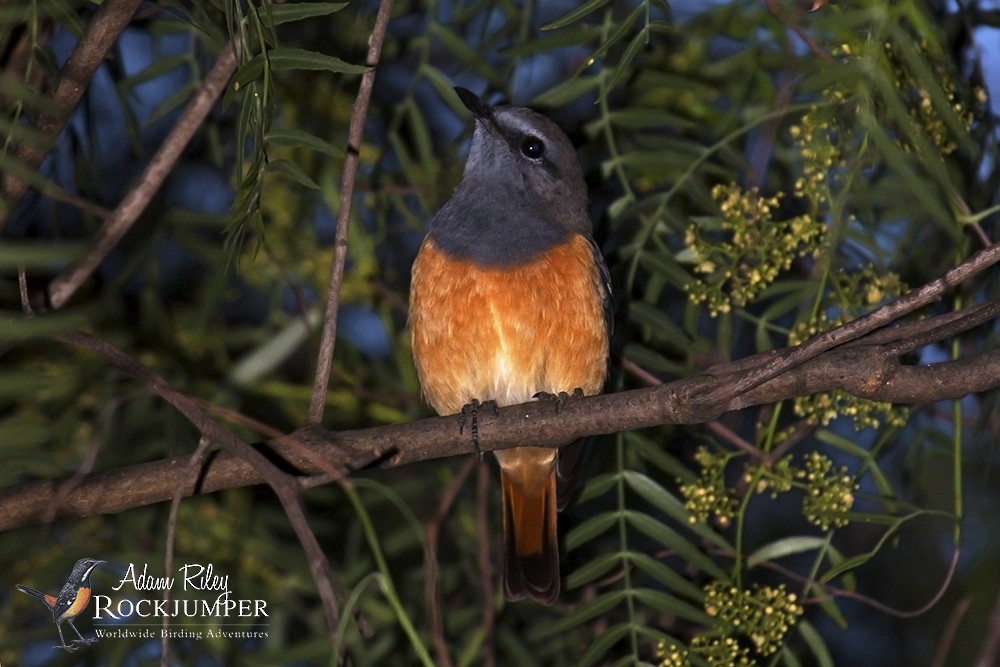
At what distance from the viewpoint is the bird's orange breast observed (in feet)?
11.4

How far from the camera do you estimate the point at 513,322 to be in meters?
3.48

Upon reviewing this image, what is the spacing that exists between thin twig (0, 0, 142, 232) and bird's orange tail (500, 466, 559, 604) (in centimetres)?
180

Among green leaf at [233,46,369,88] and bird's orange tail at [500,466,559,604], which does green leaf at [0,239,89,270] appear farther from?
bird's orange tail at [500,466,559,604]

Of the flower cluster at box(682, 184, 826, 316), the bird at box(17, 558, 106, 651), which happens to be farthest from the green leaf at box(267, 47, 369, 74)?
the bird at box(17, 558, 106, 651)

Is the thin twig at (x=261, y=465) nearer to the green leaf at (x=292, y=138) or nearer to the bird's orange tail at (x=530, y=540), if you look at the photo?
the green leaf at (x=292, y=138)

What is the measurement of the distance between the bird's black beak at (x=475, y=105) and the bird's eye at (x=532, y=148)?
0.17 meters

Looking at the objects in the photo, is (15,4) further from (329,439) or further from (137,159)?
(137,159)

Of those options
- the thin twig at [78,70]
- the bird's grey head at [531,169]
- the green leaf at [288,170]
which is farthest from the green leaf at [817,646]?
the thin twig at [78,70]

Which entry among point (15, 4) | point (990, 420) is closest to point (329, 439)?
point (15, 4)

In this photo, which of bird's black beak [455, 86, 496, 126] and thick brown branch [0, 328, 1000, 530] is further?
bird's black beak [455, 86, 496, 126]

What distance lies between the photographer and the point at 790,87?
9.45ft

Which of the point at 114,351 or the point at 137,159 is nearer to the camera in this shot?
the point at 114,351

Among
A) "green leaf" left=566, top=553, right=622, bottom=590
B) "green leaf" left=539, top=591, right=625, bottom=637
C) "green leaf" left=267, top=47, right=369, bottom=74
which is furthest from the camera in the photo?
"green leaf" left=566, top=553, right=622, bottom=590

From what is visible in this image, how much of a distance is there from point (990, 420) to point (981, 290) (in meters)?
0.38
